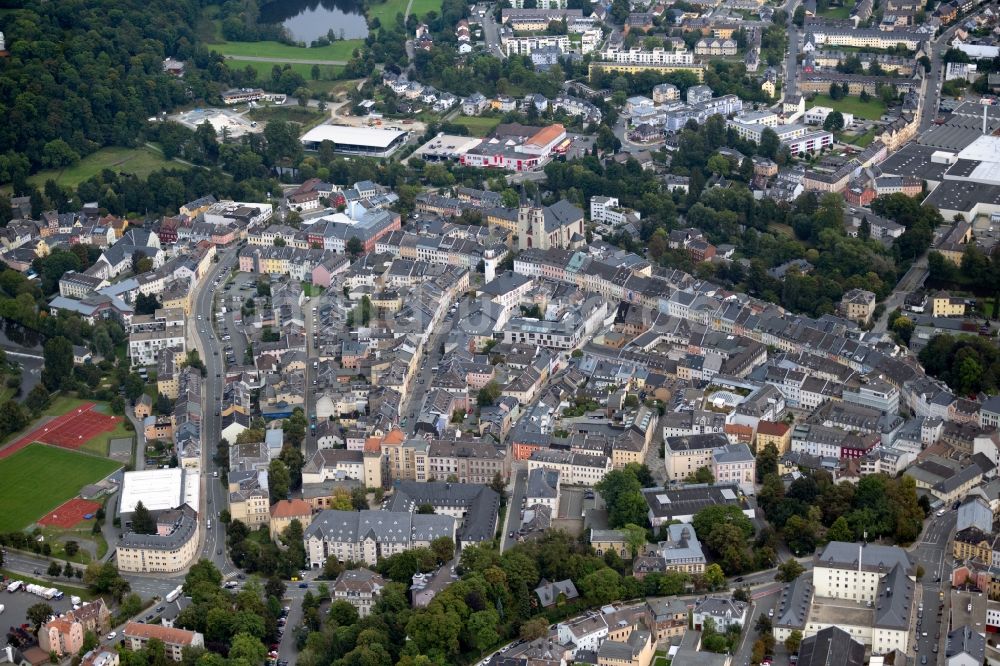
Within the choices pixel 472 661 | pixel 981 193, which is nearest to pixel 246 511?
pixel 472 661

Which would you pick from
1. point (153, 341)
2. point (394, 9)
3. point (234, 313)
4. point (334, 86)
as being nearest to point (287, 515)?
point (153, 341)

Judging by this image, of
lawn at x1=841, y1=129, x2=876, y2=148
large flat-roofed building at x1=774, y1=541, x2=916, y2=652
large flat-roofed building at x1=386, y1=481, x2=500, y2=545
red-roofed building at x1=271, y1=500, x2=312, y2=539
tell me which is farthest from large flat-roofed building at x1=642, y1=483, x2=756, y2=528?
lawn at x1=841, y1=129, x2=876, y2=148

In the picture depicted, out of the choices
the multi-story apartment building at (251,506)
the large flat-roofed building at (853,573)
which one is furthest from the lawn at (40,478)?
the large flat-roofed building at (853,573)

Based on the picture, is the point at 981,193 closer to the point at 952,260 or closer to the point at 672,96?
the point at 952,260

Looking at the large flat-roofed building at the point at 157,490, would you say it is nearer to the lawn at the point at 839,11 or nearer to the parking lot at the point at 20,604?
the parking lot at the point at 20,604

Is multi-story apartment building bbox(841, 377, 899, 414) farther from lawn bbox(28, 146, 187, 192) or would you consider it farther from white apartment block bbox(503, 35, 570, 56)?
white apartment block bbox(503, 35, 570, 56)

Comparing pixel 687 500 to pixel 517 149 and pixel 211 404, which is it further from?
pixel 517 149
